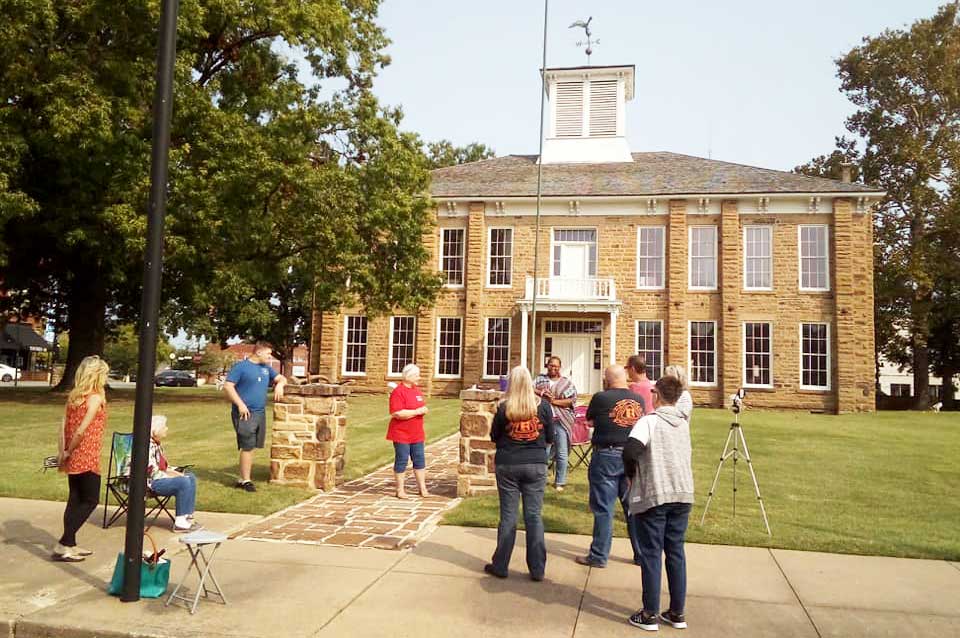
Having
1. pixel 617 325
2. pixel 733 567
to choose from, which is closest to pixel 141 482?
pixel 733 567

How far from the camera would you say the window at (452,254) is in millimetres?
28906

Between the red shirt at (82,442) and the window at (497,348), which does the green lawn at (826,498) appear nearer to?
the red shirt at (82,442)

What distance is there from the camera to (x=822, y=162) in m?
38.6

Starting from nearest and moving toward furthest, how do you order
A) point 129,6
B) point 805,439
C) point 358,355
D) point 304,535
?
point 304,535
point 805,439
point 129,6
point 358,355

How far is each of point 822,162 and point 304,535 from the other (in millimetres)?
38702

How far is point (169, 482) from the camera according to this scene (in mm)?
7023

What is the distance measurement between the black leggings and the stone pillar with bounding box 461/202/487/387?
21949 mm

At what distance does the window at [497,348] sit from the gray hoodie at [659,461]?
2264 centimetres

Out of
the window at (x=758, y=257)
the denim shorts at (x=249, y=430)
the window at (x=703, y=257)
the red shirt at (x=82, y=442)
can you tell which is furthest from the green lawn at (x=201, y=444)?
the window at (x=758, y=257)

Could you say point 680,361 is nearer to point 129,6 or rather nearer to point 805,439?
point 805,439

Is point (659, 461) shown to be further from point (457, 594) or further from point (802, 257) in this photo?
point (802, 257)

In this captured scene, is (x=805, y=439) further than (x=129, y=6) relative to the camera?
No

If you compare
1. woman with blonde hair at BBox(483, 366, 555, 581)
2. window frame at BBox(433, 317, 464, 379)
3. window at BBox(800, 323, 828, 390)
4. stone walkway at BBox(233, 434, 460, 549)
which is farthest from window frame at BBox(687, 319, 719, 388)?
woman with blonde hair at BBox(483, 366, 555, 581)

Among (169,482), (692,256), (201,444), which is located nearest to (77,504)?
(169,482)
